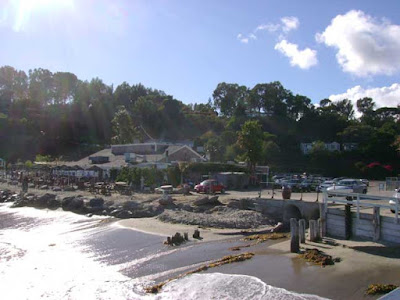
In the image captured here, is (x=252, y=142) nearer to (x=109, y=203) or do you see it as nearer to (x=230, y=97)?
(x=109, y=203)

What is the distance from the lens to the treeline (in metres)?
78.9

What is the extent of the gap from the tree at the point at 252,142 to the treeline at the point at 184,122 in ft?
74.9

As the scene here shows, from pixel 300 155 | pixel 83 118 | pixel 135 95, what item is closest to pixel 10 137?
pixel 83 118

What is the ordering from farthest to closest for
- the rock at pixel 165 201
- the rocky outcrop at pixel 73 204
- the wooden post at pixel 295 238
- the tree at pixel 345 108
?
the tree at pixel 345 108
the rocky outcrop at pixel 73 204
the rock at pixel 165 201
the wooden post at pixel 295 238

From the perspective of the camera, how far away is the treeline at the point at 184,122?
78875mm

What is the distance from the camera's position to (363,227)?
747 inches

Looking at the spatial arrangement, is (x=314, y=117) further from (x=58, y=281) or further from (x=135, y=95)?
(x=58, y=281)

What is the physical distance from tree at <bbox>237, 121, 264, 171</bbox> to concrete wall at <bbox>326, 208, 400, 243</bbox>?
2681 centimetres

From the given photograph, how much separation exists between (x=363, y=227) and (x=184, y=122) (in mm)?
93945

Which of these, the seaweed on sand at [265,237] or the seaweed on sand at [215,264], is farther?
the seaweed on sand at [265,237]

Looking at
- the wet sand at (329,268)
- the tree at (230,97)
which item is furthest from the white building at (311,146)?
the wet sand at (329,268)

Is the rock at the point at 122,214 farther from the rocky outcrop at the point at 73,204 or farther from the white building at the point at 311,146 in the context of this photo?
the white building at the point at 311,146

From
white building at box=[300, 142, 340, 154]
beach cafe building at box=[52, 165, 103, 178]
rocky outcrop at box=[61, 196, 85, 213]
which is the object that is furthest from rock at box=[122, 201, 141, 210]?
white building at box=[300, 142, 340, 154]

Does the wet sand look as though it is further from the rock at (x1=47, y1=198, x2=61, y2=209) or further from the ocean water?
the rock at (x1=47, y1=198, x2=61, y2=209)
